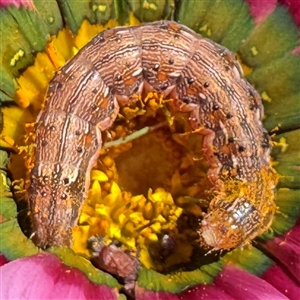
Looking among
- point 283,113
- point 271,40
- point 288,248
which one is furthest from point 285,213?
point 271,40

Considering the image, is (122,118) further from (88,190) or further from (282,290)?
(282,290)

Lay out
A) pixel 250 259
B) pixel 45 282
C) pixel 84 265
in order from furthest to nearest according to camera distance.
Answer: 1. pixel 250 259
2. pixel 84 265
3. pixel 45 282

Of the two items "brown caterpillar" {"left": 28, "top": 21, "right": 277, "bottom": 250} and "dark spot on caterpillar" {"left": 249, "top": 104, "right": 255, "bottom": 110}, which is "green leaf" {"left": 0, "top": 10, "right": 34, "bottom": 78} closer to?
"brown caterpillar" {"left": 28, "top": 21, "right": 277, "bottom": 250}

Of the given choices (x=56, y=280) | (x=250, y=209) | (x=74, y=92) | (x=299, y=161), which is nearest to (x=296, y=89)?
(x=299, y=161)

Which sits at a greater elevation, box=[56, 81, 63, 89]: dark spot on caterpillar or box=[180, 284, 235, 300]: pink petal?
box=[56, 81, 63, 89]: dark spot on caterpillar

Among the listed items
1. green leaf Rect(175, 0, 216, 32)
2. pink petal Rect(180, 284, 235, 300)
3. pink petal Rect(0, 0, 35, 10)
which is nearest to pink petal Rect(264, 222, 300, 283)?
pink petal Rect(180, 284, 235, 300)

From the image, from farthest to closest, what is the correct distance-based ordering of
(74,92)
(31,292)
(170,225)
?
1. (170,225)
2. (74,92)
3. (31,292)

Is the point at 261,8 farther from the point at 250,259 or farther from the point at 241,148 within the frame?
the point at 250,259
